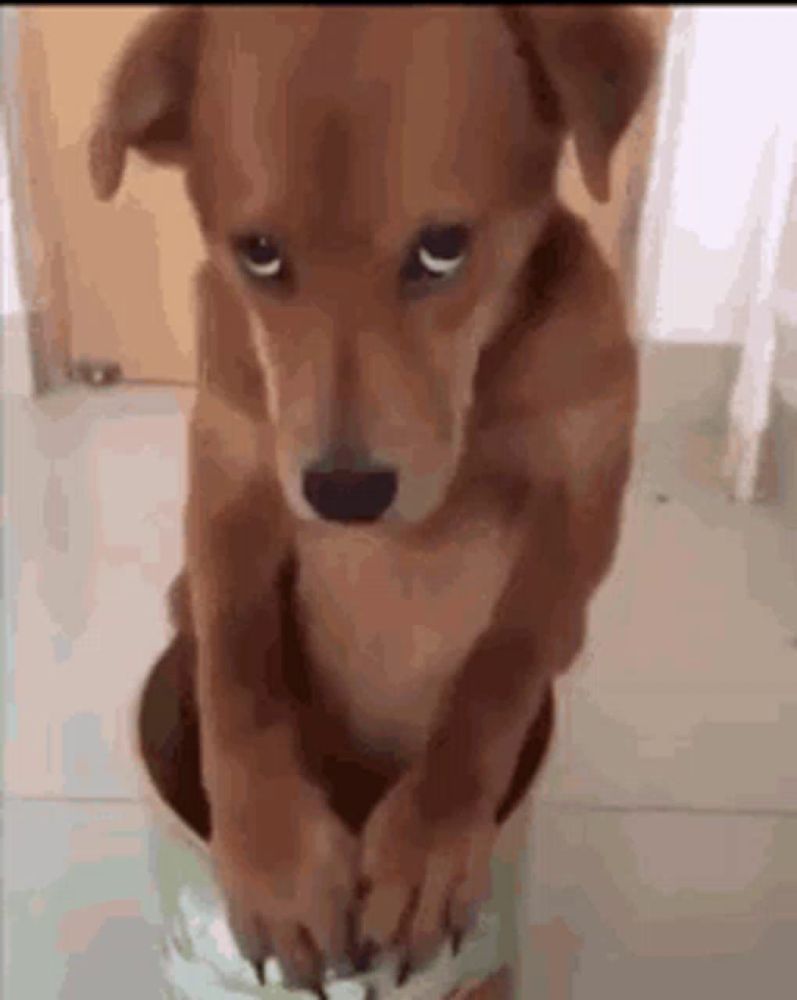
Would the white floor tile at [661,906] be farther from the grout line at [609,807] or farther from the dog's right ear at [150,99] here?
the dog's right ear at [150,99]

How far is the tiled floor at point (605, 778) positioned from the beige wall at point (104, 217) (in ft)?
0.33

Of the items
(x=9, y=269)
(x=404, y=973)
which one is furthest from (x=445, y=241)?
(x=404, y=973)

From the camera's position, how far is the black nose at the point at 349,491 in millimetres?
360

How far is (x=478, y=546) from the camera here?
44 cm

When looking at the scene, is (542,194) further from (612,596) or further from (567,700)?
(567,700)

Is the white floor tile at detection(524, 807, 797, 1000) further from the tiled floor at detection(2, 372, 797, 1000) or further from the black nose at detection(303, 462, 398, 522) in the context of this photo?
the black nose at detection(303, 462, 398, 522)

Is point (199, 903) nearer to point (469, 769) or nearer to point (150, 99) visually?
point (469, 769)

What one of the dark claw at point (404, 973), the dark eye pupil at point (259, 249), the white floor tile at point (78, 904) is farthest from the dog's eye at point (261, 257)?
the white floor tile at point (78, 904)

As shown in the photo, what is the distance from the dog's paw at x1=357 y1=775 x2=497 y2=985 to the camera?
47 centimetres

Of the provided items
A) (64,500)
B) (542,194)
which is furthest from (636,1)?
(64,500)

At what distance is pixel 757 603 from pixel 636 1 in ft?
1.01

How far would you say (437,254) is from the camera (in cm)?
35

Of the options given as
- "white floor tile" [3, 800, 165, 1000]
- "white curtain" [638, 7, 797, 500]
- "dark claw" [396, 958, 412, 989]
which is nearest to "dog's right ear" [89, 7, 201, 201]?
"white curtain" [638, 7, 797, 500]

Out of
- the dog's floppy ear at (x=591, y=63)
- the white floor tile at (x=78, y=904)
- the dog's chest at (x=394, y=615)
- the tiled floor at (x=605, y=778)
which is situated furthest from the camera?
the white floor tile at (x=78, y=904)
